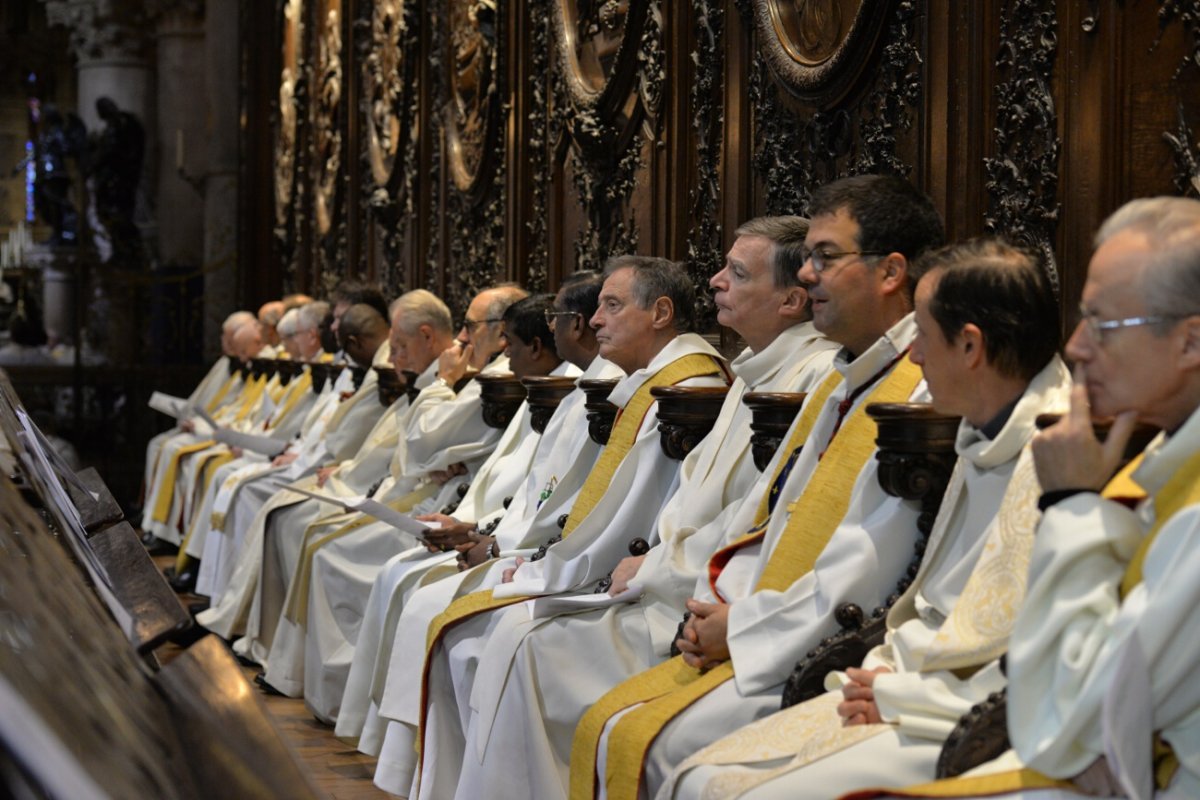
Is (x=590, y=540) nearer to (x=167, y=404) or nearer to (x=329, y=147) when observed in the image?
Result: (x=167, y=404)

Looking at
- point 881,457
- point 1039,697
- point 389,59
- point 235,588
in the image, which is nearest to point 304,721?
point 235,588

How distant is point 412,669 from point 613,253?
267 centimetres

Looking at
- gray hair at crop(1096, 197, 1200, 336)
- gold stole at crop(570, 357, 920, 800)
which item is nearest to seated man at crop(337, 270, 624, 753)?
gold stole at crop(570, 357, 920, 800)

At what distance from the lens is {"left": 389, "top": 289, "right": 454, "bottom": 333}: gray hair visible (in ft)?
24.8

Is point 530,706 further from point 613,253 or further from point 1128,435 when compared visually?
point 613,253

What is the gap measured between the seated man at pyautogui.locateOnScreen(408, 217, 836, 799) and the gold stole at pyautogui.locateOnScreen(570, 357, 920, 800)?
45 cm

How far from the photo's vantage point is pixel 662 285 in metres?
5.05

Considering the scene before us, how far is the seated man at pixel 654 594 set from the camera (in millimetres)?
4012

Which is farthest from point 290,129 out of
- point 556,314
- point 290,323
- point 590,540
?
point 590,540

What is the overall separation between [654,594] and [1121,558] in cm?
196

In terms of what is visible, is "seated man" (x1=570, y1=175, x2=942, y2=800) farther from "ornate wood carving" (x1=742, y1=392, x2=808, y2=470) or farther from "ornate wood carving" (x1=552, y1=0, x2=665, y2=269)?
"ornate wood carving" (x1=552, y1=0, x2=665, y2=269)

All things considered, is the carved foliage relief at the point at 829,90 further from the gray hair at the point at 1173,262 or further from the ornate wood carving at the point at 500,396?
the gray hair at the point at 1173,262

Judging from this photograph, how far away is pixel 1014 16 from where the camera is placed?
13.3 ft

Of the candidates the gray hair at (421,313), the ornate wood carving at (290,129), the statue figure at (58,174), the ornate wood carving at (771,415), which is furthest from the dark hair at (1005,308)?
the statue figure at (58,174)
